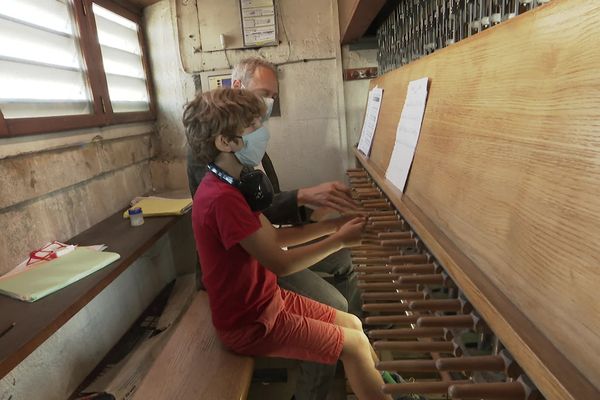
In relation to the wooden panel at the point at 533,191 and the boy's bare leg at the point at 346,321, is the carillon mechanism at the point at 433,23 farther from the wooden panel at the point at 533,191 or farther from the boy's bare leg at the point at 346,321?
the boy's bare leg at the point at 346,321

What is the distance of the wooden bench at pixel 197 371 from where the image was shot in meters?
1.22

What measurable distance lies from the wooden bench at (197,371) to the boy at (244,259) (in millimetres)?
66

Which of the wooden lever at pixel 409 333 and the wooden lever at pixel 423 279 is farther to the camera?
the wooden lever at pixel 423 279

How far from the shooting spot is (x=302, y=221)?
202 centimetres

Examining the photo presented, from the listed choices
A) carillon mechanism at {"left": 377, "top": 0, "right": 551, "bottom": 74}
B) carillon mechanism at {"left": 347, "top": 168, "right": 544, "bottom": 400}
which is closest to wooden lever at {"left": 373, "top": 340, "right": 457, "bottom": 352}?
carillon mechanism at {"left": 347, "top": 168, "right": 544, "bottom": 400}

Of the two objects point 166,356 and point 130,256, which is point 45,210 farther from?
point 166,356

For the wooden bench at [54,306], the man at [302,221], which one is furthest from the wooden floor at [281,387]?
the wooden bench at [54,306]

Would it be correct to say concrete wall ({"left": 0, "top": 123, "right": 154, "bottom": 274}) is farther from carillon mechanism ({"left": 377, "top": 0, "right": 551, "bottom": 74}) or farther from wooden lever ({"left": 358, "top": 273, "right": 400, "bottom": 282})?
carillon mechanism ({"left": 377, "top": 0, "right": 551, "bottom": 74})

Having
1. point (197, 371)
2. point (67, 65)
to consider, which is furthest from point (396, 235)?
point (67, 65)

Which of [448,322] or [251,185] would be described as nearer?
[448,322]

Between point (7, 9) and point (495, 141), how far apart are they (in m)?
2.07

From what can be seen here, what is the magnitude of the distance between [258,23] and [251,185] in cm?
205

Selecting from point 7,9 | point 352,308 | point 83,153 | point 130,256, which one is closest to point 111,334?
point 130,256

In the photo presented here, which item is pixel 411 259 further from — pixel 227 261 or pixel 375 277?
pixel 227 261
